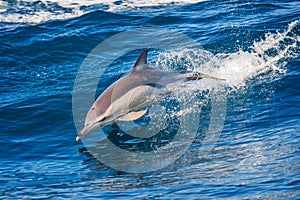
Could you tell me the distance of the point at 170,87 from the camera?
10.1m

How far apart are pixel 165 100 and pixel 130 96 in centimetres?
203

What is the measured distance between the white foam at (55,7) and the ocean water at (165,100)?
0.13 feet

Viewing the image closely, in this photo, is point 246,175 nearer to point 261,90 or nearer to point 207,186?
point 207,186

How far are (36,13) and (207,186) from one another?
42.6 feet

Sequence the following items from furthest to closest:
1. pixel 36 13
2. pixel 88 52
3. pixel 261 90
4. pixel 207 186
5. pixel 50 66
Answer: pixel 36 13 < pixel 88 52 < pixel 50 66 < pixel 261 90 < pixel 207 186

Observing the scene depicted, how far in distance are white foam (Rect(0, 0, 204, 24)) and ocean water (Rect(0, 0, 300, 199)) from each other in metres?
0.04

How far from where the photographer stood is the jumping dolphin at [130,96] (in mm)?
9195

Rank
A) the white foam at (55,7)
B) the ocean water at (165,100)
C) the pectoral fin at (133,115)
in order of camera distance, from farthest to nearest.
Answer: the white foam at (55,7) < the pectoral fin at (133,115) < the ocean water at (165,100)

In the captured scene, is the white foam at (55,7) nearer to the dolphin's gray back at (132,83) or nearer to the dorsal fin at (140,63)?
the dolphin's gray back at (132,83)

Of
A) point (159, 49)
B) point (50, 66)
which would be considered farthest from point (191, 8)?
point (50, 66)

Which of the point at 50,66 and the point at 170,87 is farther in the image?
the point at 50,66

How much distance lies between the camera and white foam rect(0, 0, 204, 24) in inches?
722

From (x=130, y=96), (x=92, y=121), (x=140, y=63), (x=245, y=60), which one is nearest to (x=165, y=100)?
(x=140, y=63)

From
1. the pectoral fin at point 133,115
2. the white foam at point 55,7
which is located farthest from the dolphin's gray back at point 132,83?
the white foam at point 55,7
